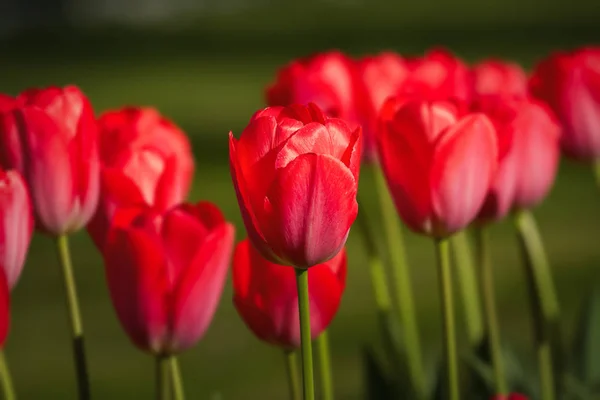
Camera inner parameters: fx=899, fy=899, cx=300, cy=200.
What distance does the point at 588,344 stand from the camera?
34.5 inches

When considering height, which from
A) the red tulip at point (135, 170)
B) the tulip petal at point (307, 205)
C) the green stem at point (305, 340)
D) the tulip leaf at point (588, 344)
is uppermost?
the red tulip at point (135, 170)

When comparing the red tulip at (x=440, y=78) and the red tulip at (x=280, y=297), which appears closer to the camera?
the red tulip at (x=280, y=297)

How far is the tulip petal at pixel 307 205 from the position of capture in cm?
43

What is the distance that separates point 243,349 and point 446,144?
1.32m

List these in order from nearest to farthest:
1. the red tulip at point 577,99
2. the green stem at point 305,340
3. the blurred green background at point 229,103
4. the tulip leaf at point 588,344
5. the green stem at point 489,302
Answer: the green stem at point 305,340, the green stem at point 489,302, the red tulip at point 577,99, the tulip leaf at point 588,344, the blurred green background at point 229,103

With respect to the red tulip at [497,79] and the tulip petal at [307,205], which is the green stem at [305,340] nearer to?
the tulip petal at [307,205]

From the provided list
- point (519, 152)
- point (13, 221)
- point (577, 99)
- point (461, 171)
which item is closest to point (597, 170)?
point (577, 99)

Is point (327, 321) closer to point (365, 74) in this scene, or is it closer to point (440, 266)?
point (440, 266)

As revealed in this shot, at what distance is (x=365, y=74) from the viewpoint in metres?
0.84

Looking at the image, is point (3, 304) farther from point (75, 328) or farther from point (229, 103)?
point (229, 103)

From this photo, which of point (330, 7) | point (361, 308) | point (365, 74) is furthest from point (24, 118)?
point (330, 7)

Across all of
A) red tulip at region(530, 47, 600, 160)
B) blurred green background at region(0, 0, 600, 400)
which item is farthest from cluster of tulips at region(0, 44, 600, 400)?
blurred green background at region(0, 0, 600, 400)

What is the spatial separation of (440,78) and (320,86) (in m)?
0.11

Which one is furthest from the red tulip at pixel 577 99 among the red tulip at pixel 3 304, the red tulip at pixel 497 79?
the red tulip at pixel 3 304
